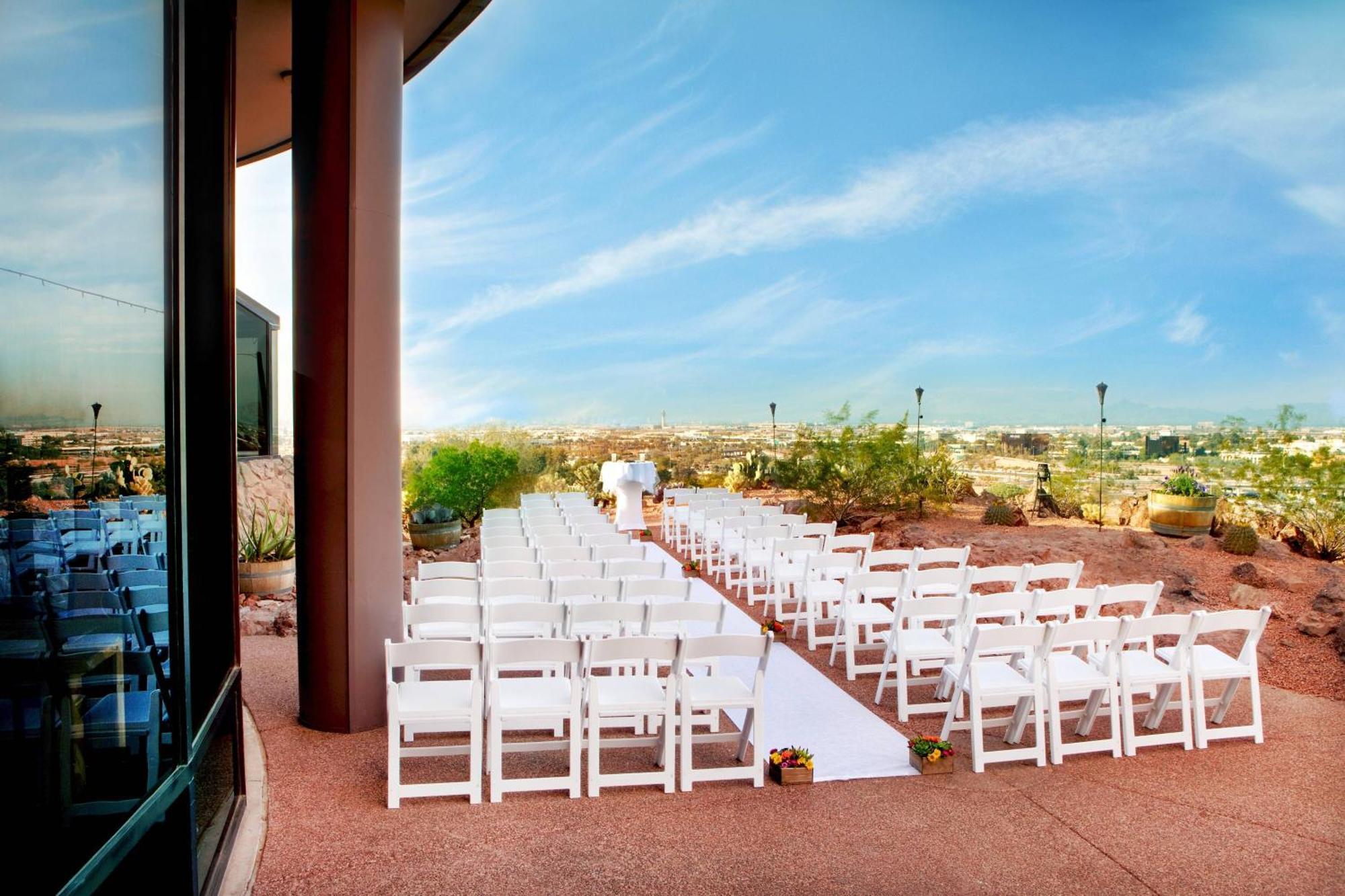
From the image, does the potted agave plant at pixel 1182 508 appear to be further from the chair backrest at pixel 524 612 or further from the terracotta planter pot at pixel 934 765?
the chair backrest at pixel 524 612

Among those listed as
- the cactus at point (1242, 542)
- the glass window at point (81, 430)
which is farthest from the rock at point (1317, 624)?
the glass window at point (81, 430)

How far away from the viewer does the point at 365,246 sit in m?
4.98

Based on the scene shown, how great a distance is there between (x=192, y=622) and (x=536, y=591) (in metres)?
2.67

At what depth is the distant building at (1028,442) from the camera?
1966cm

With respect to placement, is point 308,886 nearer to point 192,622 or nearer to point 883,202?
point 192,622

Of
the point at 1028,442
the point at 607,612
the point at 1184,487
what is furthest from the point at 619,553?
the point at 1028,442

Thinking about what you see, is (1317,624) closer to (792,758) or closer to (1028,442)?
(792,758)

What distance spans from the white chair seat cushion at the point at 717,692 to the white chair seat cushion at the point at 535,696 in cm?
61

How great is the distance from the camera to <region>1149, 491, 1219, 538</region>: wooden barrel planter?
520 inches

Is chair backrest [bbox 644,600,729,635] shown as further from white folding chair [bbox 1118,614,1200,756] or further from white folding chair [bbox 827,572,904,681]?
white folding chair [bbox 1118,614,1200,756]

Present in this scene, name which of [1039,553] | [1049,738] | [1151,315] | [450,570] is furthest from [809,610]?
[1151,315]

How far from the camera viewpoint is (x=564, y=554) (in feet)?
23.6

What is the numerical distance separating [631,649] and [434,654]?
3.11 feet

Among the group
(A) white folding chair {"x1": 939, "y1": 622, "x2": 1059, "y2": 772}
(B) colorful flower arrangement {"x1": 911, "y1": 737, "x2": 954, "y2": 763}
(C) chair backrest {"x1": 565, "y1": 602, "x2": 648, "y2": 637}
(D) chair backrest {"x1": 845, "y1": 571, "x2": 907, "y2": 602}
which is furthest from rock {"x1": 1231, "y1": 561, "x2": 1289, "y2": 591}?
(C) chair backrest {"x1": 565, "y1": 602, "x2": 648, "y2": 637}
